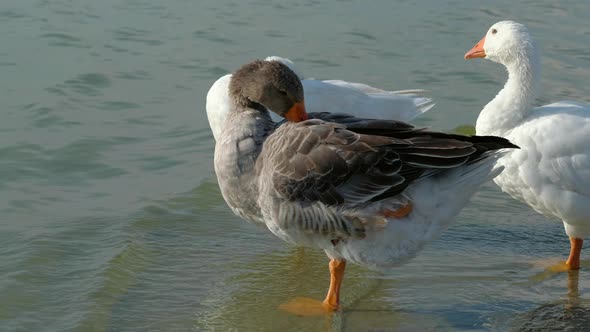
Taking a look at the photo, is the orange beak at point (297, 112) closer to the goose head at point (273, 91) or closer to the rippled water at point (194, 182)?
the goose head at point (273, 91)

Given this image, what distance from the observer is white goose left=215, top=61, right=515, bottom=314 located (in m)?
5.50

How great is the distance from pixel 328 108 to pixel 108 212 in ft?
7.12

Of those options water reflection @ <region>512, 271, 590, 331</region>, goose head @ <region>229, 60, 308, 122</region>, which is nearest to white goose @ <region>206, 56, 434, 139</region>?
goose head @ <region>229, 60, 308, 122</region>

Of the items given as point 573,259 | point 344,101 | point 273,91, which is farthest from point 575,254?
point 273,91

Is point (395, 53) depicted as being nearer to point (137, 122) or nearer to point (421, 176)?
point (137, 122)

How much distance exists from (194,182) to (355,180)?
349cm

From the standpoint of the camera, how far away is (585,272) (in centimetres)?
696

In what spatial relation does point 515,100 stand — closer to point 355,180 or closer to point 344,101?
point 344,101

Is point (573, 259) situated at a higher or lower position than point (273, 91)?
lower

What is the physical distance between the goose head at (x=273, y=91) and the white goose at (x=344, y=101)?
177 centimetres

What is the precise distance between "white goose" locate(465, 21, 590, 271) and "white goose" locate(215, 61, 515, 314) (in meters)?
1.09

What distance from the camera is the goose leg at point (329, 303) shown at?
610 cm

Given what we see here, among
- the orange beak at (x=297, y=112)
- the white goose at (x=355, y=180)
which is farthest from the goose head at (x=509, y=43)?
the orange beak at (x=297, y=112)

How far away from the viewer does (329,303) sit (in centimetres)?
617
